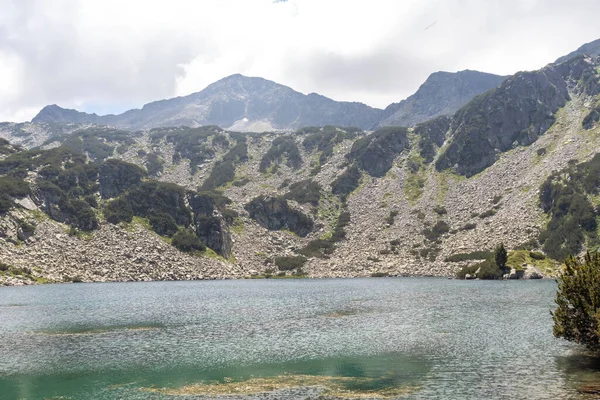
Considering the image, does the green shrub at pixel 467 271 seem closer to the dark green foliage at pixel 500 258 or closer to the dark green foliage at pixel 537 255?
the dark green foliage at pixel 500 258

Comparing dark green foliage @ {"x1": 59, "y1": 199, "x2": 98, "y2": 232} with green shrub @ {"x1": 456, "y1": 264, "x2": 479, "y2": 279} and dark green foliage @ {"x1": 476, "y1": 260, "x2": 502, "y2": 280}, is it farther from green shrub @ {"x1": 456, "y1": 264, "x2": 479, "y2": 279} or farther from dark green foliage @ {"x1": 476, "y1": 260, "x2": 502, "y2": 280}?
dark green foliage @ {"x1": 476, "y1": 260, "x2": 502, "y2": 280}

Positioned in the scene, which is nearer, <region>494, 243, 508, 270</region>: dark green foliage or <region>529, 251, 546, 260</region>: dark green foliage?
<region>494, 243, 508, 270</region>: dark green foliage

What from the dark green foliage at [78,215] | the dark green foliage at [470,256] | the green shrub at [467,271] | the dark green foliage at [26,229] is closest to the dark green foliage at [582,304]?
the green shrub at [467,271]

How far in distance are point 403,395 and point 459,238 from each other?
561ft

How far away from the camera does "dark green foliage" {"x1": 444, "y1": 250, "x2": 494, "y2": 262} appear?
17025 cm

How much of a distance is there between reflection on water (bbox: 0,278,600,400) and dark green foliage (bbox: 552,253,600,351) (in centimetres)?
271

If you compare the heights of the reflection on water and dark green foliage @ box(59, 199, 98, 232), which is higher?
dark green foliage @ box(59, 199, 98, 232)

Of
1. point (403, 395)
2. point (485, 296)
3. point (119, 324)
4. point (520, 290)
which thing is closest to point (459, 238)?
point (520, 290)

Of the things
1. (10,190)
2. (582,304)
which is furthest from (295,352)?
(10,190)

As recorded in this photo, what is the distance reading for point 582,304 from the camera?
39531 millimetres

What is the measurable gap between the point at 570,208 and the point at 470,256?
4010 centimetres

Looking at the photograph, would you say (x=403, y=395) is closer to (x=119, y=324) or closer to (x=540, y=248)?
(x=119, y=324)

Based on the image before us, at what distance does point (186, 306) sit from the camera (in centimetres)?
9269

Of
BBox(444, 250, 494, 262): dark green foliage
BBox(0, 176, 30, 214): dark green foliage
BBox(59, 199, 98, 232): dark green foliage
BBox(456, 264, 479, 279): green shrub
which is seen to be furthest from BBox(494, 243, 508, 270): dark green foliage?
BBox(0, 176, 30, 214): dark green foliage
